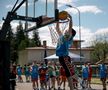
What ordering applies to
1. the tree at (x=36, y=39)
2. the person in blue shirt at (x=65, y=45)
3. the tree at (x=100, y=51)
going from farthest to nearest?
the tree at (x=36, y=39)
the tree at (x=100, y=51)
the person in blue shirt at (x=65, y=45)

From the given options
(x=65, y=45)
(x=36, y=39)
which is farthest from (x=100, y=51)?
(x=65, y=45)

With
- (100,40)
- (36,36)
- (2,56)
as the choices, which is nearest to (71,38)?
(2,56)

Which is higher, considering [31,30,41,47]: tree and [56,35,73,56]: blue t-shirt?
[31,30,41,47]: tree

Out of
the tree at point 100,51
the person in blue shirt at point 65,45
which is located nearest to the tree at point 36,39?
the tree at point 100,51

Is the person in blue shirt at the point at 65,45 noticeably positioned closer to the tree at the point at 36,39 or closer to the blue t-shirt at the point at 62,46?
the blue t-shirt at the point at 62,46

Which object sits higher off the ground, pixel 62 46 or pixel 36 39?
pixel 36 39

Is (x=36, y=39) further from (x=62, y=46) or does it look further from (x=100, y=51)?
(x=62, y=46)

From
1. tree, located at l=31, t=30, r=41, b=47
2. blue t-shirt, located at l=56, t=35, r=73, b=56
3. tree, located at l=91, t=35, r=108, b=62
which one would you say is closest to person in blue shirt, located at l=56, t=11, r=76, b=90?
blue t-shirt, located at l=56, t=35, r=73, b=56

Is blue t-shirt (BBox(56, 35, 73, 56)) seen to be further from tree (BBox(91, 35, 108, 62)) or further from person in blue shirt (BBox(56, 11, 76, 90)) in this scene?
tree (BBox(91, 35, 108, 62))

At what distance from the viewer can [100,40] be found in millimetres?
92625

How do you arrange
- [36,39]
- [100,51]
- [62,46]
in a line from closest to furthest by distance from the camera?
1. [62,46]
2. [100,51]
3. [36,39]

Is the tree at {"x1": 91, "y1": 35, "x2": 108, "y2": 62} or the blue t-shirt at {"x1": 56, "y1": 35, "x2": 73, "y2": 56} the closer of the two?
the blue t-shirt at {"x1": 56, "y1": 35, "x2": 73, "y2": 56}

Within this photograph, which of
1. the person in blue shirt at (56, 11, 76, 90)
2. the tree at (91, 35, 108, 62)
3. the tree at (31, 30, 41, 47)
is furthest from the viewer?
the tree at (31, 30, 41, 47)

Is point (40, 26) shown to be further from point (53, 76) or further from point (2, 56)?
point (2, 56)
